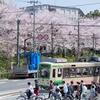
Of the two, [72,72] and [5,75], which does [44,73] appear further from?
[5,75]

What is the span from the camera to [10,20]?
231 feet

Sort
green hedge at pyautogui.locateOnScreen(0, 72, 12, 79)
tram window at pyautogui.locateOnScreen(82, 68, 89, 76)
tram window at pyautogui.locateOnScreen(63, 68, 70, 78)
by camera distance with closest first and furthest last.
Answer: tram window at pyautogui.locateOnScreen(63, 68, 70, 78)
tram window at pyautogui.locateOnScreen(82, 68, 89, 76)
green hedge at pyautogui.locateOnScreen(0, 72, 12, 79)

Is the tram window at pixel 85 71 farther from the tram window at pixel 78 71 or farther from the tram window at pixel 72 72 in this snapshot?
the tram window at pixel 72 72

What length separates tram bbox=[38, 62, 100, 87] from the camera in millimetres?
40750

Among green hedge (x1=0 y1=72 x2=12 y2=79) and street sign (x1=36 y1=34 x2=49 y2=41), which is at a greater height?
street sign (x1=36 y1=34 x2=49 y2=41)

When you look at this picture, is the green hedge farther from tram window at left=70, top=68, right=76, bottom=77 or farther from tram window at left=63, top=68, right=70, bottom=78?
tram window at left=63, top=68, right=70, bottom=78

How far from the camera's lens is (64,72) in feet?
136

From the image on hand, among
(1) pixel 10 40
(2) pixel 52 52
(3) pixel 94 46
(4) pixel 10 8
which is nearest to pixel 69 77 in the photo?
(1) pixel 10 40

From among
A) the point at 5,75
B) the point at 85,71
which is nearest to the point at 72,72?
the point at 85,71

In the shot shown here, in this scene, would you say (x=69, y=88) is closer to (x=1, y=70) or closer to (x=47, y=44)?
(x=1, y=70)

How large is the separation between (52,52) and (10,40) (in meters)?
14.3

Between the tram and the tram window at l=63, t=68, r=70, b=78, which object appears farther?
the tram window at l=63, t=68, r=70, b=78

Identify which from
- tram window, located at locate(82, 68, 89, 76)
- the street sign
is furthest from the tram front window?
the street sign

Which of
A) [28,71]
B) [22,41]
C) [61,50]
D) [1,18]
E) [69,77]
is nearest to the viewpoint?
[69,77]
